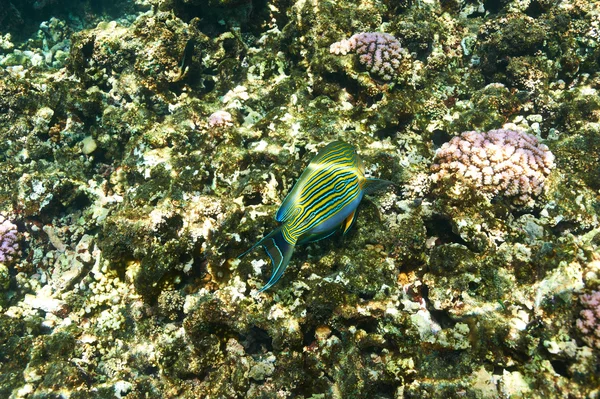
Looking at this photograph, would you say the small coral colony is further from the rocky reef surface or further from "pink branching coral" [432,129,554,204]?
the rocky reef surface

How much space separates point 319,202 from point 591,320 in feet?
7.39

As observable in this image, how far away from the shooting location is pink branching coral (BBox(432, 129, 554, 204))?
4.02m

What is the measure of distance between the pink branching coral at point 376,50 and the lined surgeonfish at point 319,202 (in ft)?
9.21

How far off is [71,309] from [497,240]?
5.63 meters

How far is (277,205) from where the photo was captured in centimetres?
400

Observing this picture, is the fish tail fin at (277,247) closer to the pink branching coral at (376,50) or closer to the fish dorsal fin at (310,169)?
the fish dorsal fin at (310,169)

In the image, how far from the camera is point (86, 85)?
21.7ft

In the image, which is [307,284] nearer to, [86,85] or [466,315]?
[466,315]

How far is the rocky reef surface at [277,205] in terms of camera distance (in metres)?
3.12

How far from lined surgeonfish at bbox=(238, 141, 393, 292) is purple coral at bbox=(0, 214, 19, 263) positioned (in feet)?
16.9

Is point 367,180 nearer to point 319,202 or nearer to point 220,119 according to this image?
point 319,202

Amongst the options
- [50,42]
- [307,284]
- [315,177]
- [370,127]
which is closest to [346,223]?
[315,177]

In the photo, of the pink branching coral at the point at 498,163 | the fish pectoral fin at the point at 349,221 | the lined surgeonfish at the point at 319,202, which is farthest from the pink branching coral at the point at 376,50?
the fish pectoral fin at the point at 349,221

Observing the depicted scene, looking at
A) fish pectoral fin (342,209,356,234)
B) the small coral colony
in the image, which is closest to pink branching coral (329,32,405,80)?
the small coral colony
